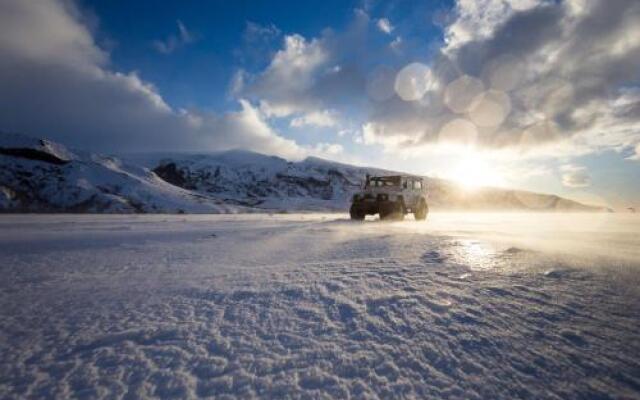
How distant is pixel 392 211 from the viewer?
1368cm

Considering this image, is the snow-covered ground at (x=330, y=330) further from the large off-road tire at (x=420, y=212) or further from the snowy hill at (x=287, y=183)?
the snowy hill at (x=287, y=183)

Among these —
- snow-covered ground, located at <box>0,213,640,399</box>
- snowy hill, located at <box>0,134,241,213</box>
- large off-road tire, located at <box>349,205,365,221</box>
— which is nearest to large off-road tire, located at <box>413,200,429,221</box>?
large off-road tire, located at <box>349,205,365,221</box>

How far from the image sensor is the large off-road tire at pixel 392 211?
13.6 metres

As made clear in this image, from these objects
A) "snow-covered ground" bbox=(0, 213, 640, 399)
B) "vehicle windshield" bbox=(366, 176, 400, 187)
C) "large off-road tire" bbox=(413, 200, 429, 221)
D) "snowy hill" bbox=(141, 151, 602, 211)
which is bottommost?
"snow-covered ground" bbox=(0, 213, 640, 399)

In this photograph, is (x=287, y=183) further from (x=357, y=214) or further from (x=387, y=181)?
(x=357, y=214)

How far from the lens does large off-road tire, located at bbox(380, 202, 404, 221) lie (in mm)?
13578

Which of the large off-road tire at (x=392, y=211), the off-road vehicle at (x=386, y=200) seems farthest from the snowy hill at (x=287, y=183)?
the large off-road tire at (x=392, y=211)

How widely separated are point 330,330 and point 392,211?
39.8ft

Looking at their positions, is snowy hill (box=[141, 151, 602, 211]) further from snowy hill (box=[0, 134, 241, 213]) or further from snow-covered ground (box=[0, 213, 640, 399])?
snow-covered ground (box=[0, 213, 640, 399])

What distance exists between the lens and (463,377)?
59.0 inches

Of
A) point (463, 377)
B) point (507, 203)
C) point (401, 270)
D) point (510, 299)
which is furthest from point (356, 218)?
point (507, 203)

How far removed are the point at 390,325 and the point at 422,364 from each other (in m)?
0.42

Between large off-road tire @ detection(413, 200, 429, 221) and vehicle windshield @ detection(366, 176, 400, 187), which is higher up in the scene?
vehicle windshield @ detection(366, 176, 400, 187)

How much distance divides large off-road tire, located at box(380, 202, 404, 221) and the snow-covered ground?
32.9ft
